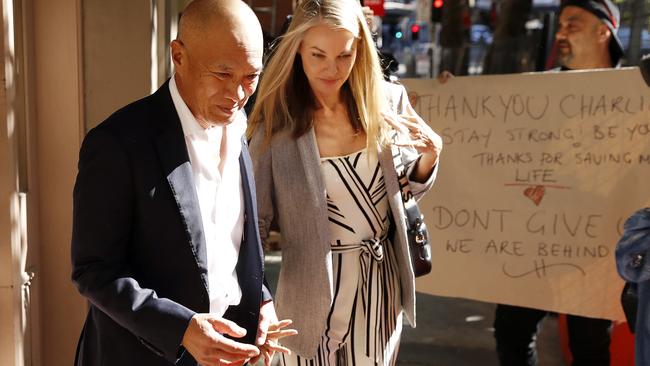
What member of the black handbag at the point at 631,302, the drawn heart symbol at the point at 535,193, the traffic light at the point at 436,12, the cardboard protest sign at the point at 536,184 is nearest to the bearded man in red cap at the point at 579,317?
the cardboard protest sign at the point at 536,184

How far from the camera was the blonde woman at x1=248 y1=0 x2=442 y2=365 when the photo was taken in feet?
9.51

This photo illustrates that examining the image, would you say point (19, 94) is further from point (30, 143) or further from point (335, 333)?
point (335, 333)

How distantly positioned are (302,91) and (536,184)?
6.23ft

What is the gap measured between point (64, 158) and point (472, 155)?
243 cm

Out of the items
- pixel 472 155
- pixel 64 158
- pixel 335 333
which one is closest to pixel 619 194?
pixel 472 155

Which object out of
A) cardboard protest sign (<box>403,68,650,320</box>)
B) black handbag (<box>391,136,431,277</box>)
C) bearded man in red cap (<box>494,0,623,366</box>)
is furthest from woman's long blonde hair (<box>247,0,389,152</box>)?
bearded man in red cap (<box>494,0,623,366</box>)

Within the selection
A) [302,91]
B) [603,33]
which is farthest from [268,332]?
[603,33]

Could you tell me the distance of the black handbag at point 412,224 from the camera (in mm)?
3014

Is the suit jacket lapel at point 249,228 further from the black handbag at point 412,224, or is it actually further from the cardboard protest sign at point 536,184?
the cardboard protest sign at point 536,184

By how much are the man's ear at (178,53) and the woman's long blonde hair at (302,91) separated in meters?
0.98

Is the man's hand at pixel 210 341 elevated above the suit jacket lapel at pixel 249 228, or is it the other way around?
the suit jacket lapel at pixel 249 228

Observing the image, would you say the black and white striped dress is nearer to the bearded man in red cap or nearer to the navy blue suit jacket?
the navy blue suit jacket

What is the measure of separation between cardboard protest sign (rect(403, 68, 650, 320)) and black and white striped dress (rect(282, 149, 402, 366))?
174 cm

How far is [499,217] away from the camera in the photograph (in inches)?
180
